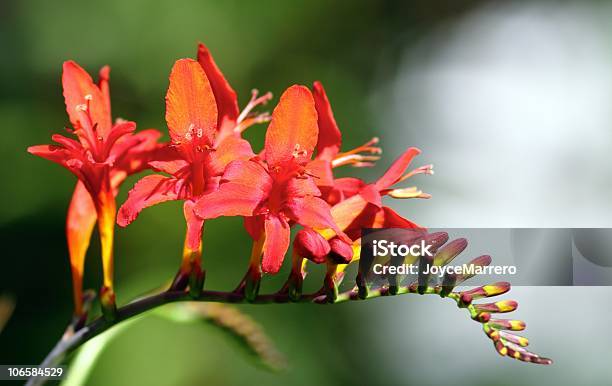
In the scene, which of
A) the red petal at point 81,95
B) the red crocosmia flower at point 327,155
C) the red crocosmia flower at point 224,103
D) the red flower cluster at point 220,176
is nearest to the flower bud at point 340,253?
the red flower cluster at point 220,176

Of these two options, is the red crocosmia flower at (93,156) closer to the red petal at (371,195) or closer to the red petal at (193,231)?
the red petal at (193,231)

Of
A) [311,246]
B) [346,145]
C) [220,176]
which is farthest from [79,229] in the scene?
[346,145]

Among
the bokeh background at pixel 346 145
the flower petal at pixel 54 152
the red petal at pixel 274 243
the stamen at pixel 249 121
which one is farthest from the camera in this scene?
the bokeh background at pixel 346 145

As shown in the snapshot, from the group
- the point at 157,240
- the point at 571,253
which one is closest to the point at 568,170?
the point at 157,240

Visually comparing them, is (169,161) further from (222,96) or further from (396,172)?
(396,172)

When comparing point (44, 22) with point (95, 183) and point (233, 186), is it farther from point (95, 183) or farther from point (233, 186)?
point (233, 186)

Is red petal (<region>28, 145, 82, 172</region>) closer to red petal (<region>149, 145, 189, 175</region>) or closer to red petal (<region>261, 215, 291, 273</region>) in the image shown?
red petal (<region>149, 145, 189, 175</region>)

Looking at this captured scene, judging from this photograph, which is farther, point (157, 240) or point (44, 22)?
point (44, 22)
